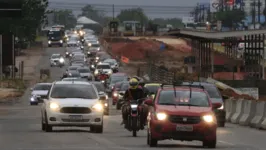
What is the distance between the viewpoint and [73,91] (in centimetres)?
3053

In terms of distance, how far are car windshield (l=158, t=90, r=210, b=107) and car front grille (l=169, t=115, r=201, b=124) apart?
0.81m

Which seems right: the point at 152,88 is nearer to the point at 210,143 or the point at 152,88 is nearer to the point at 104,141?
the point at 104,141

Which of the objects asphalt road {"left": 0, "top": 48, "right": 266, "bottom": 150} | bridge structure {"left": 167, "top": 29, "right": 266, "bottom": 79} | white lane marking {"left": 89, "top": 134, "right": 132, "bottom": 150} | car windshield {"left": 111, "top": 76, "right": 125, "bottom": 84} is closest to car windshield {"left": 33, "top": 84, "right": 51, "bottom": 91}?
car windshield {"left": 111, "top": 76, "right": 125, "bottom": 84}

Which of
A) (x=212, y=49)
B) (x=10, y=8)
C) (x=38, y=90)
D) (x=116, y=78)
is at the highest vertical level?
(x=10, y=8)

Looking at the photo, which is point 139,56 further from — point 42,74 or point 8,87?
point 8,87

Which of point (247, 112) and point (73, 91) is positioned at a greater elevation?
point (73, 91)

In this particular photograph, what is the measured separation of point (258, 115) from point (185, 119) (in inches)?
542

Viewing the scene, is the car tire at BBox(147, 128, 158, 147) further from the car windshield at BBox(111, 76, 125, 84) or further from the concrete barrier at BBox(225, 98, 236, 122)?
the car windshield at BBox(111, 76, 125, 84)

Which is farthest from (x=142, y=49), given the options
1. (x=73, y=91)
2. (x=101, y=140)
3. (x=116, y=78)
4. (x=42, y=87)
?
(x=101, y=140)

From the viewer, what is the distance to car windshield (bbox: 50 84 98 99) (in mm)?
30344

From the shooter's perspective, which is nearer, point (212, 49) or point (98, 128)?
point (98, 128)

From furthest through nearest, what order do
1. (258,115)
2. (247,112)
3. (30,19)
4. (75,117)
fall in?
(30,19), (247,112), (258,115), (75,117)

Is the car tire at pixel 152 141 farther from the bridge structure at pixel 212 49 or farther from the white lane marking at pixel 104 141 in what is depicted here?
the bridge structure at pixel 212 49

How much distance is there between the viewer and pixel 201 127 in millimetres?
23016
